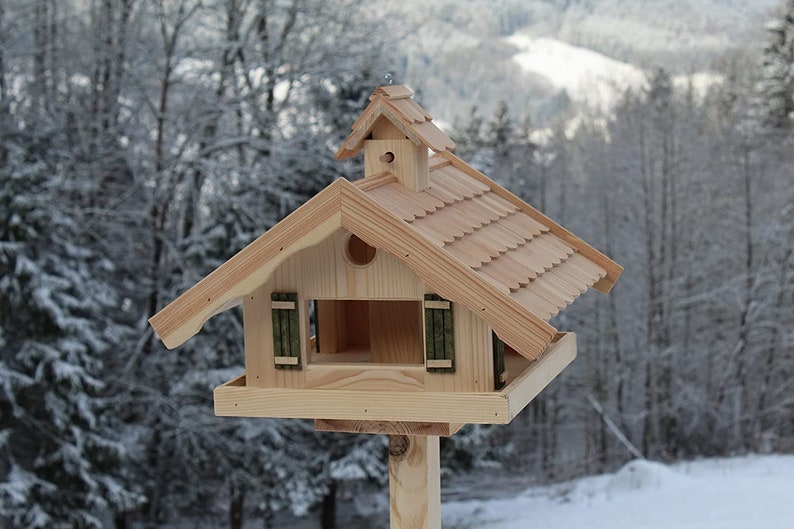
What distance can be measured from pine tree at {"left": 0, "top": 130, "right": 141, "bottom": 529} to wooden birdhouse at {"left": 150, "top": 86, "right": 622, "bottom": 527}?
6902 millimetres

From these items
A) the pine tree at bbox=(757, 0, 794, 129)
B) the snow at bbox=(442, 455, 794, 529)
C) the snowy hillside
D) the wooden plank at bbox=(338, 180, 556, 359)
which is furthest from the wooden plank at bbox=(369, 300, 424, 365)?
the snowy hillside

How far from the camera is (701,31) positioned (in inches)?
908

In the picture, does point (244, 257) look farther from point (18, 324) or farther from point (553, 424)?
point (553, 424)

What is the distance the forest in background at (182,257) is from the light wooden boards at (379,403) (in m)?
6.89

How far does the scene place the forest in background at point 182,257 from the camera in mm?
9914

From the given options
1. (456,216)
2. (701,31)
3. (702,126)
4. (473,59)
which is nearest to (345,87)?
(456,216)

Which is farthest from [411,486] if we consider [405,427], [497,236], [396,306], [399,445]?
[497,236]

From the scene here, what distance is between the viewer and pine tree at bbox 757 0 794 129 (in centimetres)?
1912

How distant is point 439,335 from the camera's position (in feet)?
9.23

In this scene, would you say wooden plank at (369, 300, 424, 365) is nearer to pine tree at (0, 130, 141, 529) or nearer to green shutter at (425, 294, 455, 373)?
green shutter at (425, 294, 455, 373)

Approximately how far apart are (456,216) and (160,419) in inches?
357

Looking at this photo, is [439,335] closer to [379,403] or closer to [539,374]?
[379,403]

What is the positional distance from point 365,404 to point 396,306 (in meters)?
0.41

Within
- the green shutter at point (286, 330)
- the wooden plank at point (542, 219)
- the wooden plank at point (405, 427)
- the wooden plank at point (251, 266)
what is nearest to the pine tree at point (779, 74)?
the wooden plank at point (542, 219)
